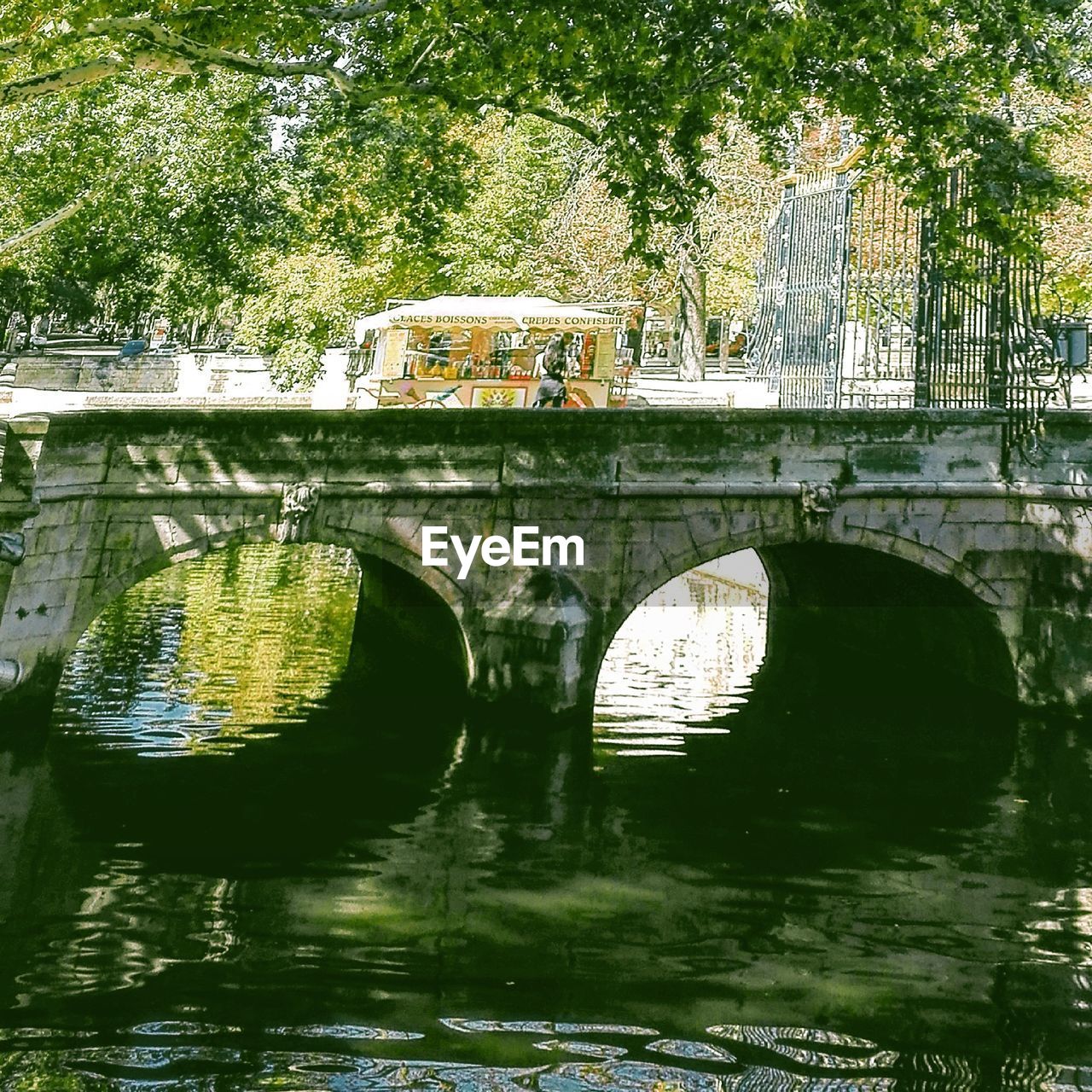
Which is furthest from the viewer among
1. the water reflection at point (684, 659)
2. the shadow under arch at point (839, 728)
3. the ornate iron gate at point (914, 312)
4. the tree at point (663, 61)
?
the water reflection at point (684, 659)

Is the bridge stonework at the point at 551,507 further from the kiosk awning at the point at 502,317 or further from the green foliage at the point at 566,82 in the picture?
Answer: the kiosk awning at the point at 502,317

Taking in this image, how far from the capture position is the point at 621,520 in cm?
1562

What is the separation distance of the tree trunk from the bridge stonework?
1305cm

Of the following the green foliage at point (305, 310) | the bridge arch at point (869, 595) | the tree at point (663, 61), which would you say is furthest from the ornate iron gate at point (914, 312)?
the green foliage at point (305, 310)

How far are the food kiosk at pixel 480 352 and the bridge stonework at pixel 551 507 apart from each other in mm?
6042

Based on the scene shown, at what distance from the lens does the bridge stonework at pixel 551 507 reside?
13.9 m

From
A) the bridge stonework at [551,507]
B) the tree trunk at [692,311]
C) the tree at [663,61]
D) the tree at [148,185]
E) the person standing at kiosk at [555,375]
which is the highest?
the tree at [148,185]

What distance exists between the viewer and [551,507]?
1550 centimetres

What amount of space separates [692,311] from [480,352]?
8.57 m

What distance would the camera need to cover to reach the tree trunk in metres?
28.6

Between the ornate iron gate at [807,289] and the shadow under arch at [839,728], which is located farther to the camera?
the ornate iron gate at [807,289]

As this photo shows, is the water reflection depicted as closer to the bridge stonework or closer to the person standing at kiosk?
the bridge stonework

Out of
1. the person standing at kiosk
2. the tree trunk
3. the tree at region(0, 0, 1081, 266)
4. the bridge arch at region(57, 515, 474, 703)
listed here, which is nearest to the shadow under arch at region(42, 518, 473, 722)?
the bridge arch at region(57, 515, 474, 703)

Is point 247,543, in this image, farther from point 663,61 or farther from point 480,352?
point 480,352
